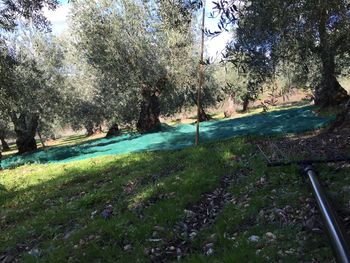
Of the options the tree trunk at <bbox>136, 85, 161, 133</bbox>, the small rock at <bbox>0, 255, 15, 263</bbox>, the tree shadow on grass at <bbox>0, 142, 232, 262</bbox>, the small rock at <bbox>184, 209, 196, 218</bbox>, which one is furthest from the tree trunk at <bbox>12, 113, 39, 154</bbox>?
the small rock at <bbox>184, 209, 196, 218</bbox>

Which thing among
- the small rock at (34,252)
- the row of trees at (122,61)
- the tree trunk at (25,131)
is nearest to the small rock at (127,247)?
the small rock at (34,252)

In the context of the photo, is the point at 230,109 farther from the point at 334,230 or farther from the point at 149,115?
the point at 334,230

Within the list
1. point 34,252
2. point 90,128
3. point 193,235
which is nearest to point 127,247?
point 193,235

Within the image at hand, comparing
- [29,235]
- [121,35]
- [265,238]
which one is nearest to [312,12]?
[265,238]

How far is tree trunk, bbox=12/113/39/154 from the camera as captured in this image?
27.1 meters

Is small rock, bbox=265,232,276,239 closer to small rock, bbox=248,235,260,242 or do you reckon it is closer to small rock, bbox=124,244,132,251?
small rock, bbox=248,235,260,242

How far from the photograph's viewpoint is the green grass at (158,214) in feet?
15.6

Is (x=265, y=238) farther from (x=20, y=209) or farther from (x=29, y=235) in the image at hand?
(x=20, y=209)

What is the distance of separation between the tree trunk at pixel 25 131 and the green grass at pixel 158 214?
1675 cm

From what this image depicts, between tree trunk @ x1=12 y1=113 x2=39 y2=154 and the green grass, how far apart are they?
55.0 feet

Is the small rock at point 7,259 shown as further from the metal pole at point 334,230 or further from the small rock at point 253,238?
the metal pole at point 334,230

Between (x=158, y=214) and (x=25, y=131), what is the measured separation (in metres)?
23.2

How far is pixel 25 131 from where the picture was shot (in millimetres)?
27328

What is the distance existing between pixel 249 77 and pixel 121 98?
62.1ft
